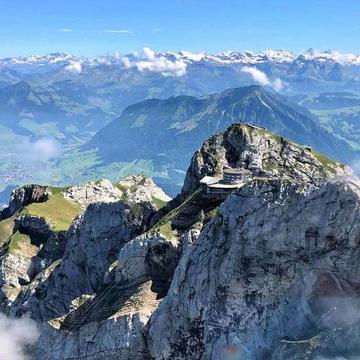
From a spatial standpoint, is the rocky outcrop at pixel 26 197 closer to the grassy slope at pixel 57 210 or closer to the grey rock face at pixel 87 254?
the grassy slope at pixel 57 210

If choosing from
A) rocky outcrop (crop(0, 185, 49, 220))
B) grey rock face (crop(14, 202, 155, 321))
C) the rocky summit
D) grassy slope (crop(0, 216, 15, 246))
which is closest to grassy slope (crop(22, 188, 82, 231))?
rocky outcrop (crop(0, 185, 49, 220))

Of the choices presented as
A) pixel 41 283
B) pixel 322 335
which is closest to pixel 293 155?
pixel 41 283

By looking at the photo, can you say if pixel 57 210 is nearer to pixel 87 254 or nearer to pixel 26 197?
pixel 26 197

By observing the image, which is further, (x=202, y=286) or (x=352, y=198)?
(x=202, y=286)

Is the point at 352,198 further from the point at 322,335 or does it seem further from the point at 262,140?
the point at 262,140

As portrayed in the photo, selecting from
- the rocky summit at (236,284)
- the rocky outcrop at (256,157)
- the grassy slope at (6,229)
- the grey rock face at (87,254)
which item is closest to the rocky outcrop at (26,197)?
the grassy slope at (6,229)

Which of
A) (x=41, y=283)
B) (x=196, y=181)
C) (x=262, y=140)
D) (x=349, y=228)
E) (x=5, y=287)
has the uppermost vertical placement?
(x=349, y=228)

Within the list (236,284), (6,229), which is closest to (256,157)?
(236,284)

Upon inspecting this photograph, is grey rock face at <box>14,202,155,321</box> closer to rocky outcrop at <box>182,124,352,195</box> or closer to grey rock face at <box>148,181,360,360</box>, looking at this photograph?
rocky outcrop at <box>182,124,352,195</box>
